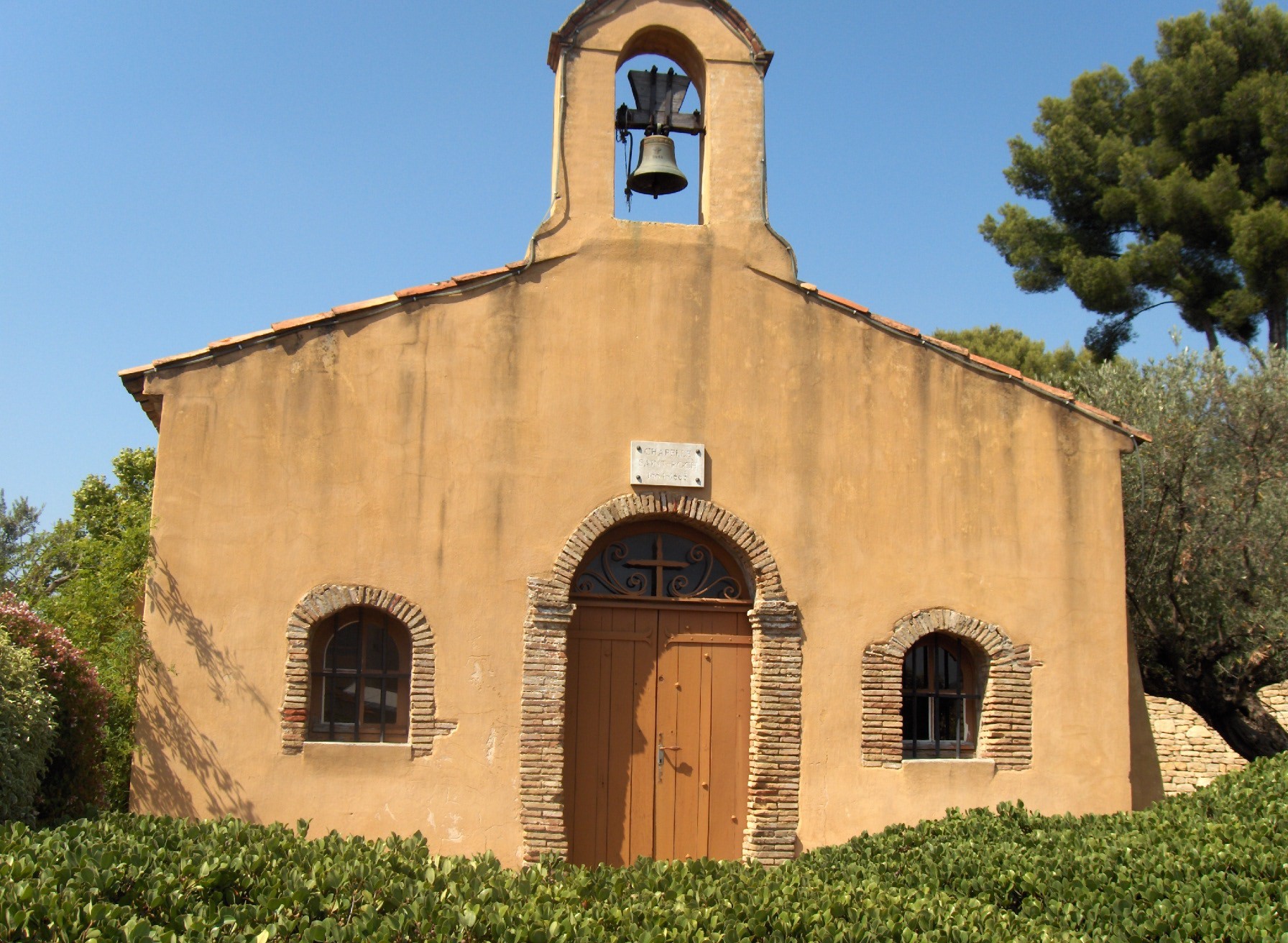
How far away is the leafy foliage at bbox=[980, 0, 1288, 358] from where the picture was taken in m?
19.4

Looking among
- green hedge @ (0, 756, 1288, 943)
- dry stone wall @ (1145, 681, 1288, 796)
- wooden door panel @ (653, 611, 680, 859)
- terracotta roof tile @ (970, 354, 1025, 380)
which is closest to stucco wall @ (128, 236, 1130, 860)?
terracotta roof tile @ (970, 354, 1025, 380)

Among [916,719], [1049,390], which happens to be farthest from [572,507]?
[1049,390]

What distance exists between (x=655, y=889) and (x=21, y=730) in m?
3.98

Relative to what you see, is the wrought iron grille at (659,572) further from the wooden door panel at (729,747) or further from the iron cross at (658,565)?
the wooden door panel at (729,747)

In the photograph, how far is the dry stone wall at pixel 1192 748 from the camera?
721 inches

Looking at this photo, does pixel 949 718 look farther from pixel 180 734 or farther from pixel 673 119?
pixel 180 734

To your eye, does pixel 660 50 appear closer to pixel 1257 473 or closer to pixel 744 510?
pixel 744 510

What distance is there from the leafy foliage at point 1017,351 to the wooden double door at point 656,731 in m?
15.3

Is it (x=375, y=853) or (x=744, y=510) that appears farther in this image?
(x=744, y=510)

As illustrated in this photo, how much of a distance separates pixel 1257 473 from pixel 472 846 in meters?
10.3

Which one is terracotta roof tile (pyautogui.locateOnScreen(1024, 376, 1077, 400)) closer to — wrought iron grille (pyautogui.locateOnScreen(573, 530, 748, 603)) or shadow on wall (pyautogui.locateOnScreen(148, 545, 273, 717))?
wrought iron grille (pyautogui.locateOnScreen(573, 530, 748, 603))

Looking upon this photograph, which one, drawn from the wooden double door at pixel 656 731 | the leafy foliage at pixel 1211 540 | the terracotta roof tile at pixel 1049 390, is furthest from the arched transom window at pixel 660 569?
the leafy foliage at pixel 1211 540

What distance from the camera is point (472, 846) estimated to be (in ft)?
28.3

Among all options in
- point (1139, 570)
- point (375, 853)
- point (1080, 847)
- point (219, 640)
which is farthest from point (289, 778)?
point (1139, 570)
